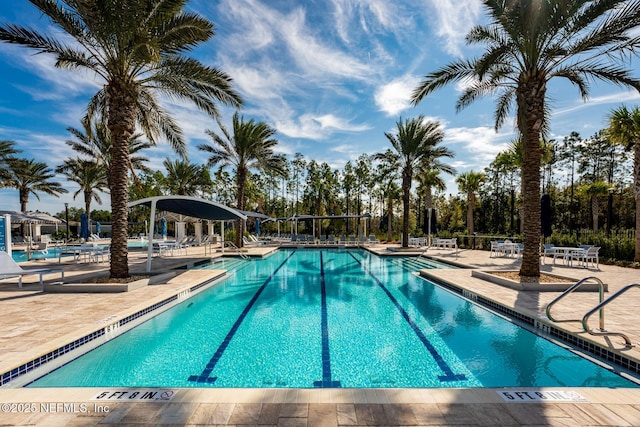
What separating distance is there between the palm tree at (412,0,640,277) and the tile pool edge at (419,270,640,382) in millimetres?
2050

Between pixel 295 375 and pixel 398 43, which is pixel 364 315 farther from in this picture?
pixel 398 43

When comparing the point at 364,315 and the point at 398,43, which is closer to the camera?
the point at 364,315

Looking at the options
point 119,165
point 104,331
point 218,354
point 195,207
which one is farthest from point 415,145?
point 104,331

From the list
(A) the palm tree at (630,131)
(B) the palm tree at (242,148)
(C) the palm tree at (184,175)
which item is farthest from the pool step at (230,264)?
(C) the palm tree at (184,175)

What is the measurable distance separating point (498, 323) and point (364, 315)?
8.51ft

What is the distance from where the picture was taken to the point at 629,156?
33812 millimetres

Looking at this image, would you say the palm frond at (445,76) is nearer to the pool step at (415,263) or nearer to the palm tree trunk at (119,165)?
the pool step at (415,263)

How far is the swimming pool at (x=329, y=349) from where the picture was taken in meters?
3.88

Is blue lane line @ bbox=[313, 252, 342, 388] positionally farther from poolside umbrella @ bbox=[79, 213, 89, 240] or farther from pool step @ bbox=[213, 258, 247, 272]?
poolside umbrella @ bbox=[79, 213, 89, 240]

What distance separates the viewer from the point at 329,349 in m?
4.95

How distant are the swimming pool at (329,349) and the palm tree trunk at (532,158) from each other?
2.34 m

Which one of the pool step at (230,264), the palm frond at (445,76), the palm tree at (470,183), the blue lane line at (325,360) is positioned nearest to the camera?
the blue lane line at (325,360)

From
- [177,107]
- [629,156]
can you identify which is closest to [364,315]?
[177,107]

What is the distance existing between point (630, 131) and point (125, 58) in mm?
17630
